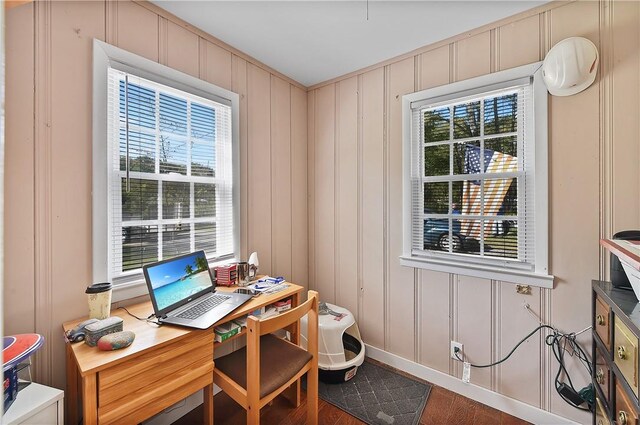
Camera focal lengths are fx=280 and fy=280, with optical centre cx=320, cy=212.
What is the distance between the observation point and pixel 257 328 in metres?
1.28

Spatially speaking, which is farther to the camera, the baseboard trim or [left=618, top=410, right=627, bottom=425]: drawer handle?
the baseboard trim

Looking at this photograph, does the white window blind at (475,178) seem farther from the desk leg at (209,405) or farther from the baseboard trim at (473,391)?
the desk leg at (209,405)

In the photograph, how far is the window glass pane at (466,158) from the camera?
2.01m

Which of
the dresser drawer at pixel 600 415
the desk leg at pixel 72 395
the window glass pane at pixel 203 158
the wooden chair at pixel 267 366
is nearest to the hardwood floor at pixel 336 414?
the wooden chair at pixel 267 366

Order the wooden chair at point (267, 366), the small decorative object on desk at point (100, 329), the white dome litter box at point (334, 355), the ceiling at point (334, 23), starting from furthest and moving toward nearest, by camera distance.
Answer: the white dome litter box at point (334, 355) → the ceiling at point (334, 23) → the wooden chair at point (267, 366) → the small decorative object on desk at point (100, 329)

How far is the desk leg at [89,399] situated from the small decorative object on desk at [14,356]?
0.23m

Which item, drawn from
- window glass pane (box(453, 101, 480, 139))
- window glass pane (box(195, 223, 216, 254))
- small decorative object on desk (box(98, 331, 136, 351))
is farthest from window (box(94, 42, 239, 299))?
window glass pane (box(453, 101, 480, 139))

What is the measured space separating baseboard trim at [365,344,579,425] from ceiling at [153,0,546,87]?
2.48m

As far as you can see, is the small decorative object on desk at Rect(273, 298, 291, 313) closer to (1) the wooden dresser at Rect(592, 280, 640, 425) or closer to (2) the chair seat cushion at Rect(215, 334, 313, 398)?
(2) the chair seat cushion at Rect(215, 334, 313, 398)

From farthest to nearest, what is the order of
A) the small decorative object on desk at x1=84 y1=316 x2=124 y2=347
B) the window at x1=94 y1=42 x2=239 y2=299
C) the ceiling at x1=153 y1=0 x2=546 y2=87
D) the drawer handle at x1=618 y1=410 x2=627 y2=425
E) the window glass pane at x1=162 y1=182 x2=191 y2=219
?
the window glass pane at x1=162 y1=182 x2=191 y2=219
the ceiling at x1=153 y1=0 x2=546 y2=87
the window at x1=94 y1=42 x2=239 y2=299
the small decorative object on desk at x1=84 y1=316 x2=124 y2=347
the drawer handle at x1=618 y1=410 x2=627 y2=425

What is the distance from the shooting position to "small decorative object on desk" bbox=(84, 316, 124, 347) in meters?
1.22

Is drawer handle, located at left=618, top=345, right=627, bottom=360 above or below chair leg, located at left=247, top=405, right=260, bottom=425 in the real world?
above

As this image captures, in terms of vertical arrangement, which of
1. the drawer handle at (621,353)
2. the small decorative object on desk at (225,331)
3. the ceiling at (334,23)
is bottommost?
the small decorative object on desk at (225,331)

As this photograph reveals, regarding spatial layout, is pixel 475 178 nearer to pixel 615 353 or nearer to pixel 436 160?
pixel 436 160
